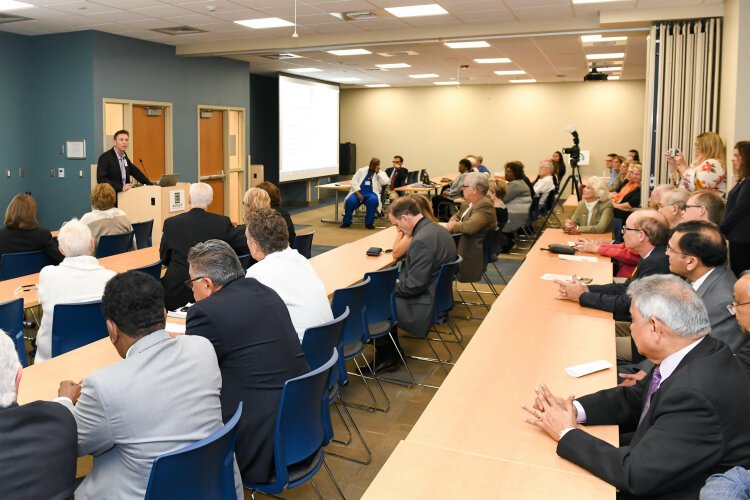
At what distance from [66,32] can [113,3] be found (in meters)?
2.37

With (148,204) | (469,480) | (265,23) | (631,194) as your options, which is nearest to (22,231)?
(148,204)

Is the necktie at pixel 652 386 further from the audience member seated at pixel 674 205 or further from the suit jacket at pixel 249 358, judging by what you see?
the audience member seated at pixel 674 205

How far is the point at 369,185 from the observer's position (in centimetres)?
1302

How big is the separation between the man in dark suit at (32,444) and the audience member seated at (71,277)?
2.13 metres

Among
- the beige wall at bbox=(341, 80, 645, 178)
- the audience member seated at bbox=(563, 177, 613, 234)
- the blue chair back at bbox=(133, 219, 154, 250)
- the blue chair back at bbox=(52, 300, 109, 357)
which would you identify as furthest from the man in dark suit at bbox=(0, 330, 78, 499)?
the beige wall at bbox=(341, 80, 645, 178)

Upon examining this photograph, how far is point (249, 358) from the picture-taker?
2604 millimetres

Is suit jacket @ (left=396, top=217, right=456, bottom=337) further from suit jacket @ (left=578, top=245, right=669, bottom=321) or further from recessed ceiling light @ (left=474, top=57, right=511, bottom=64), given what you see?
recessed ceiling light @ (left=474, top=57, right=511, bottom=64)

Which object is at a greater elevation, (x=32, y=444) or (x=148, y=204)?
(x=148, y=204)

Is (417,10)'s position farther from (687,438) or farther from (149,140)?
(687,438)

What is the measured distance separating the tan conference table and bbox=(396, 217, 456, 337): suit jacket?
2.43 feet

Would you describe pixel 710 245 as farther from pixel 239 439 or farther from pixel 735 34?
pixel 735 34

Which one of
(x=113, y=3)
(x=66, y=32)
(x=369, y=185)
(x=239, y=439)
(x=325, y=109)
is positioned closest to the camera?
(x=239, y=439)

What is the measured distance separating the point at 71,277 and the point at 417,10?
19.0ft

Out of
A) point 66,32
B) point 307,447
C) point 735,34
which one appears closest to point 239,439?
point 307,447
